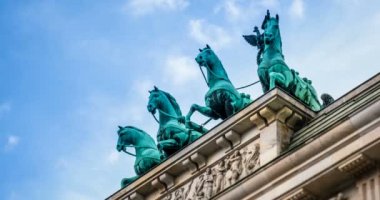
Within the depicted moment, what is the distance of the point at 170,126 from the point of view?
27.5 m

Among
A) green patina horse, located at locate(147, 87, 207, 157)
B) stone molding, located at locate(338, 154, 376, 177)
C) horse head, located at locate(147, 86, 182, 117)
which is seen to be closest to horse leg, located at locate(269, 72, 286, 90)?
green patina horse, located at locate(147, 87, 207, 157)

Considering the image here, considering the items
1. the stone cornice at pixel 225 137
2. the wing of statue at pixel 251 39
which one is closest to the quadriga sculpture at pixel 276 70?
the wing of statue at pixel 251 39

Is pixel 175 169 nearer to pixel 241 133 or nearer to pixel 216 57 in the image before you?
pixel 241 133

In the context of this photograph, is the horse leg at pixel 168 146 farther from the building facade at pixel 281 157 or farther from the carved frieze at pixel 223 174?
the carved frieze at pixel 223 174

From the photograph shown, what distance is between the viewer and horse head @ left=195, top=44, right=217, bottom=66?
27766 mm

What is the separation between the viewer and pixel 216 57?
28.0 metres

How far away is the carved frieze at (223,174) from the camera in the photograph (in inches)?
916

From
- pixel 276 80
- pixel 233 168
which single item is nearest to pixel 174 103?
pixel 276 80

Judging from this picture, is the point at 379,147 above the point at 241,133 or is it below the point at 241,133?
below

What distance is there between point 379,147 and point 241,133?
508 cm

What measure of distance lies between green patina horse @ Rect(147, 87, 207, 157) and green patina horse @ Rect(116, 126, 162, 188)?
464 millimetres

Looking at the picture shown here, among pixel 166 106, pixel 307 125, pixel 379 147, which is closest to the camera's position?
pixel 379 147

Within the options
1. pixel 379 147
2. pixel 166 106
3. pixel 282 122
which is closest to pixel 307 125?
pixel 282 122

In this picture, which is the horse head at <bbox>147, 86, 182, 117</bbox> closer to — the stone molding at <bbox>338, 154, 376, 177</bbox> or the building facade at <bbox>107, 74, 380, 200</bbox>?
the building facade at <bbox>107, 74, 380, 200</bbox>
